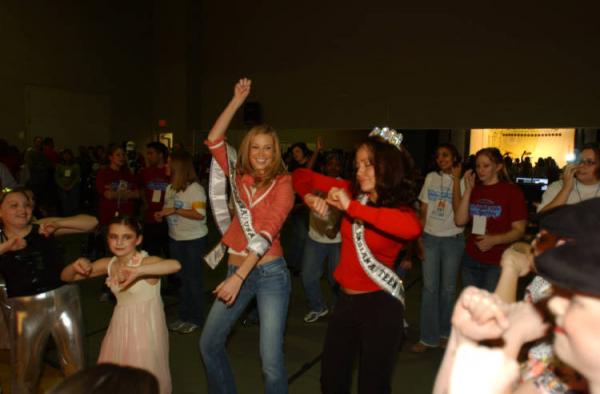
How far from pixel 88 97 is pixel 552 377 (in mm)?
16122

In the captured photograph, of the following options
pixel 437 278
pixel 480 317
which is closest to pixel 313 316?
pixel 437 278

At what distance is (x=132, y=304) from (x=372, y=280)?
1299 mm

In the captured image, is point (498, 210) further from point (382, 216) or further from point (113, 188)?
point (113, 188)

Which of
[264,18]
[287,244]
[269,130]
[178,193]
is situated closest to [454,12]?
[264,18]

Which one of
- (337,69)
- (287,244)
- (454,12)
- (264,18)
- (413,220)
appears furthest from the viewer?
(264,18)

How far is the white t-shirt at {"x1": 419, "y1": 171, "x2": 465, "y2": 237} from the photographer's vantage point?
3842mm

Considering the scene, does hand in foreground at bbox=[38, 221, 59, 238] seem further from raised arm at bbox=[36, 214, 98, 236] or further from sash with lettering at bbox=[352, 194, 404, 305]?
sash with lettering at bbox=[352, 194, 404, 305]

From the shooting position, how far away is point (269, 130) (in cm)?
258

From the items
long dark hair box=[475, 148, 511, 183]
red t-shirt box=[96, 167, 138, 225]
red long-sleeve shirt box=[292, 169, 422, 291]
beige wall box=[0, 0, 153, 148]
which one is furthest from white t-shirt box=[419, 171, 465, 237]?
beige wall box=[0, 0, 153, 148]

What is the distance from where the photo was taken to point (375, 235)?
236 cm

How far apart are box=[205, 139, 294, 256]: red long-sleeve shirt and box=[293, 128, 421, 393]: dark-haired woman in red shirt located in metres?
0.18

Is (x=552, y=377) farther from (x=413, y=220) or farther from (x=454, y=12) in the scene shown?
(x=454, y=12)

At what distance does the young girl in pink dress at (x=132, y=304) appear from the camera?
102 inches

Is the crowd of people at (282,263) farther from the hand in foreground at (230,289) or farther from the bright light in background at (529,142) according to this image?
the bright light in background at (529,142)
